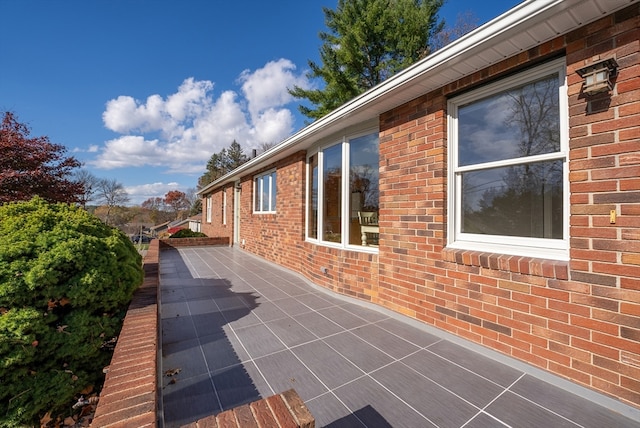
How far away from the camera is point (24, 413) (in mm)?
1993

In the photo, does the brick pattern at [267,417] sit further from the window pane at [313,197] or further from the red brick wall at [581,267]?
the window pane at [313,197]

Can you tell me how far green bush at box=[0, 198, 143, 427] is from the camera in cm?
201

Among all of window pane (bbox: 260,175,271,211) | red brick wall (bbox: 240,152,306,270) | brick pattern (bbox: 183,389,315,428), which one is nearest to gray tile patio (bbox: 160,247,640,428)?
brick pattern (bbox: 183,389,315,428)

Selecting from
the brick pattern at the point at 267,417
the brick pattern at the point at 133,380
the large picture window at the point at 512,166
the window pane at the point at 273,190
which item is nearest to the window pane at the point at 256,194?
the window pane at the point at 273,190

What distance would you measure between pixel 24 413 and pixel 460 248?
13.6ft

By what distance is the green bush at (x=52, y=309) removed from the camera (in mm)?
2008

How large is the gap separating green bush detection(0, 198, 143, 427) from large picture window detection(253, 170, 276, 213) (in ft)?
17.8

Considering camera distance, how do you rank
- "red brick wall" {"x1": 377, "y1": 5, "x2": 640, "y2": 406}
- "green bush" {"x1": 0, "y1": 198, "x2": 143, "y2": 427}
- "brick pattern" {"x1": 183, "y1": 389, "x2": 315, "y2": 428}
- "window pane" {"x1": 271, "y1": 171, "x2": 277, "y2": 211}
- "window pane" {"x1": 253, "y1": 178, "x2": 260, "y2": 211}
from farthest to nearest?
"window pane" {"x1": 253, "y1": 178, "x2": 260, "y2": 211}, "window pane" {"x1": 271, "y1": 171, "x2": 277, "y2": 211}, "green bush" {"x1": 0, "y1": 198, "x2": 143, "y2": 427}, "red brick wall" {"x1": 377, "y1": 5, "x2": 640, "y2": 406}, "brick pattern" {"x1": 183, "y1": 389, "x2": 315, "y2": 428}

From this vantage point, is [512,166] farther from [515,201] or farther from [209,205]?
[209,205]

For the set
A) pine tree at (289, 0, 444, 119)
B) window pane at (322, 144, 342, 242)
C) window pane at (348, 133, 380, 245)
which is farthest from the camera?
pine tree at (289, 0, 444, 119)

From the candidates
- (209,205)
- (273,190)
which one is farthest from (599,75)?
(209,205)

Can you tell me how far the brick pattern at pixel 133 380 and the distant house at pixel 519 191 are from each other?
9.43 feet

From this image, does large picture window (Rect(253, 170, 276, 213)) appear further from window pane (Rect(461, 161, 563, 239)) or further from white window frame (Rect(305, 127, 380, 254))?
window pane (Rect(461, 161, 563, 239))

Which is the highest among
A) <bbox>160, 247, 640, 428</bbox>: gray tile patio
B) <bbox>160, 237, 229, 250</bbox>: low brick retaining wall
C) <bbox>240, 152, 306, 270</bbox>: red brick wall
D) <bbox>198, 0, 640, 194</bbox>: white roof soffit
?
<bbox>198, 0, 640, 194</bbox>: white roof soffit
